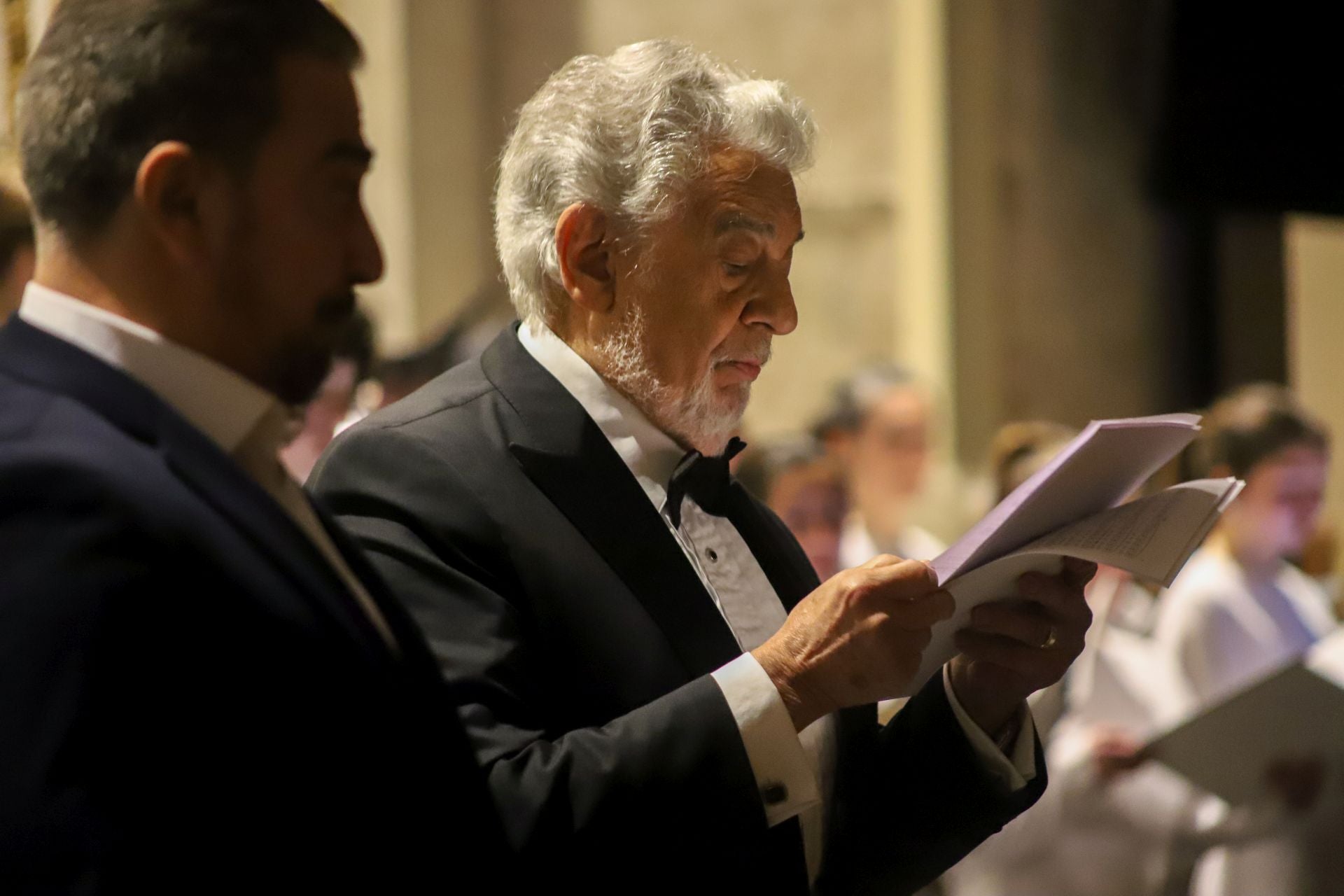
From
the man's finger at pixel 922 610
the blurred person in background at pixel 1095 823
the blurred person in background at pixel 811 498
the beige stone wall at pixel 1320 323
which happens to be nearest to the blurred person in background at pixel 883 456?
the blurred person in background at pixel 811 498

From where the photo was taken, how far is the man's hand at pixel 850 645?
70.4 inches

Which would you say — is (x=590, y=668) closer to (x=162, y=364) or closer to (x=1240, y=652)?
(x=162, y=364)

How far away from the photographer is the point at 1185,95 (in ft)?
26.4

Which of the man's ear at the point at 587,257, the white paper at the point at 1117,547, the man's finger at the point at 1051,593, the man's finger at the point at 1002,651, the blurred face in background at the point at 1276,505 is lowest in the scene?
the blurred face in background at the point at 1276,505

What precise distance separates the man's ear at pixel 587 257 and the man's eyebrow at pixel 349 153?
0.79 m

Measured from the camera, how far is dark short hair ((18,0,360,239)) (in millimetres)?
1223

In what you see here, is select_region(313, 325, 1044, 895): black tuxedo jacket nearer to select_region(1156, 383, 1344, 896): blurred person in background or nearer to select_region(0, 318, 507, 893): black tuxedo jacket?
select_region(0, 318, 507, 893): black tuxedo jacket

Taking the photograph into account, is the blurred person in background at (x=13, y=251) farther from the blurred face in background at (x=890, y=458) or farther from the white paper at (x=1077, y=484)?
the blurred face in background at (x=890, y=458)

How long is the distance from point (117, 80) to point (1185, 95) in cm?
756

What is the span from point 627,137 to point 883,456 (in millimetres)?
3535

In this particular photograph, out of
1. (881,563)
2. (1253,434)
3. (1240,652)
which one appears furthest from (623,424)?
(1253,434)

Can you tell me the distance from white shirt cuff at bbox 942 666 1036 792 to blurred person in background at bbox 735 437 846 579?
7.86 ft

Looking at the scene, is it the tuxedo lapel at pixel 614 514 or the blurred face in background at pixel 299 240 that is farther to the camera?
the tuxedo lapel at pixel 614 514

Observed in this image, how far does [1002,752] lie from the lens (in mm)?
2182
